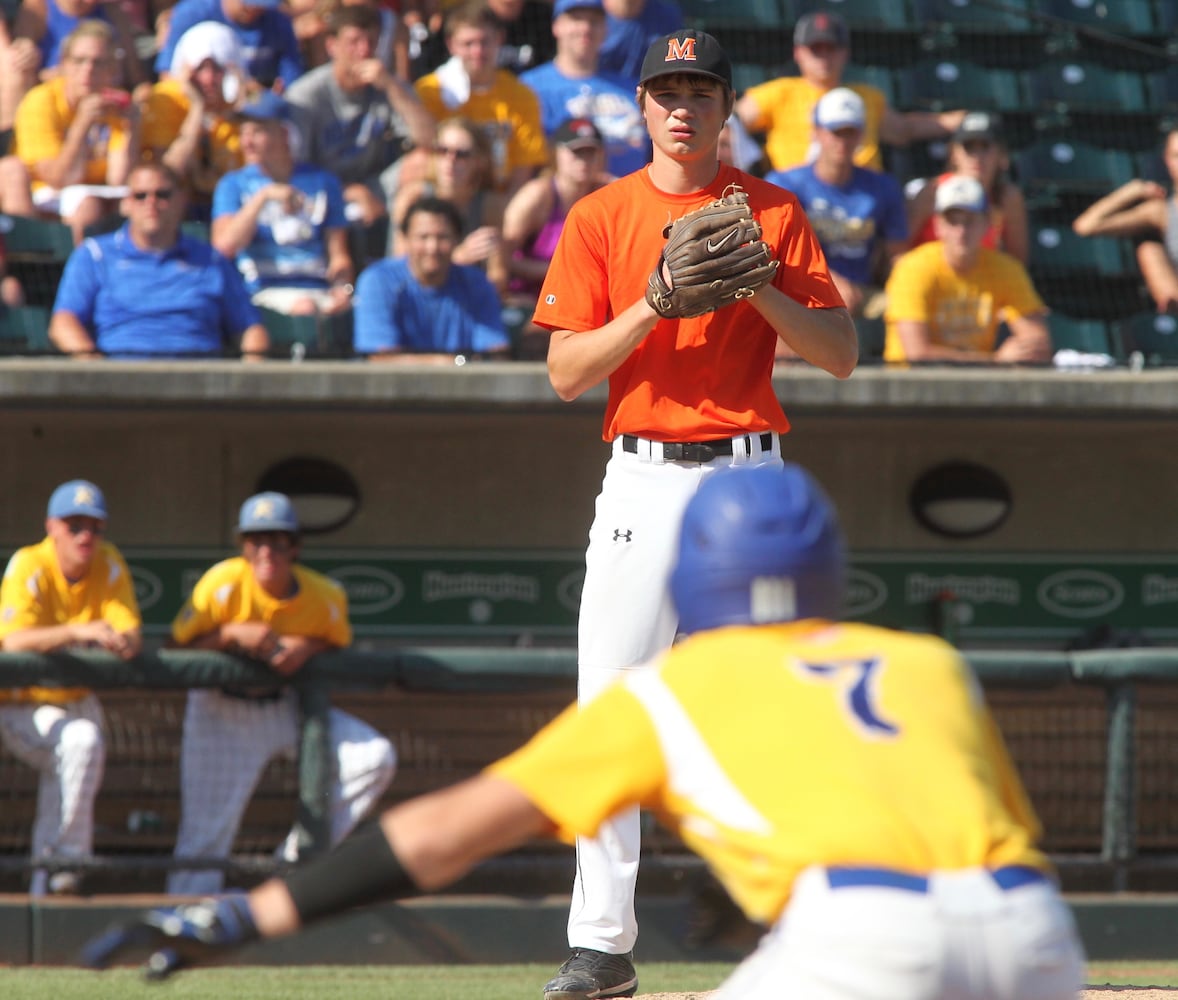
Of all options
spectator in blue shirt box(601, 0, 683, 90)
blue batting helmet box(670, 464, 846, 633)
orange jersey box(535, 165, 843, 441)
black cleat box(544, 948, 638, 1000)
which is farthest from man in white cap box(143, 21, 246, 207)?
blue batting helmet box(670, 464, 846, 633)

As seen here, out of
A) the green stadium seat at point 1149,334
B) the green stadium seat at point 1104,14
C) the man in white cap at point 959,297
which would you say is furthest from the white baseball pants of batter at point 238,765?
the green stadium seat at point 1104,14

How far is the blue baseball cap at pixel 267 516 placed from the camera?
20.9ft

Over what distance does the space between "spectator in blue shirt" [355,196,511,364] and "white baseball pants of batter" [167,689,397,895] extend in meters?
1.44

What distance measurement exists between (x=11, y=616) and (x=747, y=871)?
4.86 m

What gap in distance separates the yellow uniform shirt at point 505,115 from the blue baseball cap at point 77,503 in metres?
2.39

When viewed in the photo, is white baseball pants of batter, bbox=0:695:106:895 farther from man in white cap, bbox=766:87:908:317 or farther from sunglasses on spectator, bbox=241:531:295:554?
man in white cap, bbox=766:87:908:317

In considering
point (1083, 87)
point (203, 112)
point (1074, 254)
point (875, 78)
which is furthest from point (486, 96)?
point (1083, 87)

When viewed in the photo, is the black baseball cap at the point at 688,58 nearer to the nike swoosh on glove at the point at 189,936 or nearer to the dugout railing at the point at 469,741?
the nike swoosh on glove at the point at 189,936

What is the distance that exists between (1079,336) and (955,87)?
231cm

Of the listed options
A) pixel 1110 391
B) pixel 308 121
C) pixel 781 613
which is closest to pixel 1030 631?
pixel 1110 391

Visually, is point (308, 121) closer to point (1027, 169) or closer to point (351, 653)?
point (351, 653)

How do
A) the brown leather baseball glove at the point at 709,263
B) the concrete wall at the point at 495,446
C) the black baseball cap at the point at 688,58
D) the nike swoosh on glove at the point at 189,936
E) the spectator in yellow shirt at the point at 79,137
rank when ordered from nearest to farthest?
the nike swoosh on glove at the point at 189,936, the brown leather baseball glove at the point at 709,263, the black baseball cap at the point at 688,58, the concrete wall at the point at 495,446, the spectator in yellow shirt at the point at 79,137

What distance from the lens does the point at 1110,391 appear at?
682 centimetres

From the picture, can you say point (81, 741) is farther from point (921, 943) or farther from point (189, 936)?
point (921, 943)
